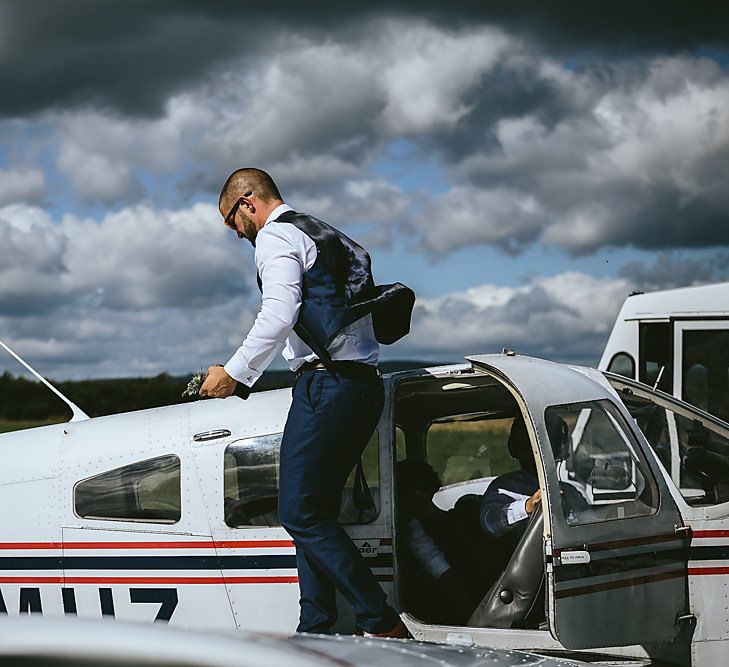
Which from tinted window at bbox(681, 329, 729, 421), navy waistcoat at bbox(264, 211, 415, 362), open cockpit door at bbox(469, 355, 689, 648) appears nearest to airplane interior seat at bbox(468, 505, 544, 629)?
open cockpit door at bbox(469, 355, 689, 648)

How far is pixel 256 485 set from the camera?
510 cm

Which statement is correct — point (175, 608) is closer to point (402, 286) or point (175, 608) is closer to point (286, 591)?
point (286, 591)

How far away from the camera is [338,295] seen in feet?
15.7

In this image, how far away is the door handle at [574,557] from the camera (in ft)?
15.0

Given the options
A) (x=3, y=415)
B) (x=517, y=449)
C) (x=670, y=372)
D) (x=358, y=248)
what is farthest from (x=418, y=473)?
(x=3, y=415)

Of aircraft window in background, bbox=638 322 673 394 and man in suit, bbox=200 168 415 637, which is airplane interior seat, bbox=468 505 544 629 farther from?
aircraft window in background, bbox=638 322 673 394

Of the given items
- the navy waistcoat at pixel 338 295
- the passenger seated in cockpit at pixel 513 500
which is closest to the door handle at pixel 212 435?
the navy waistcoat at pixel 338 295

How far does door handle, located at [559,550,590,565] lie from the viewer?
4578 mm

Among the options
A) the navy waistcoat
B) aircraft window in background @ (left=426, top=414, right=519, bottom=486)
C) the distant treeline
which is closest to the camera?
the navy waistcoat

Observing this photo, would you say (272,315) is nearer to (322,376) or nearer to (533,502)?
(322,376)

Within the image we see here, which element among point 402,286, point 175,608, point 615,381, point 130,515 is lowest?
point 175,608

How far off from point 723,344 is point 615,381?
7.51 meters

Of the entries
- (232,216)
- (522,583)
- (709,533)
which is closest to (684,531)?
(709,533)

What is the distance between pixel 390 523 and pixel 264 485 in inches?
25.6
